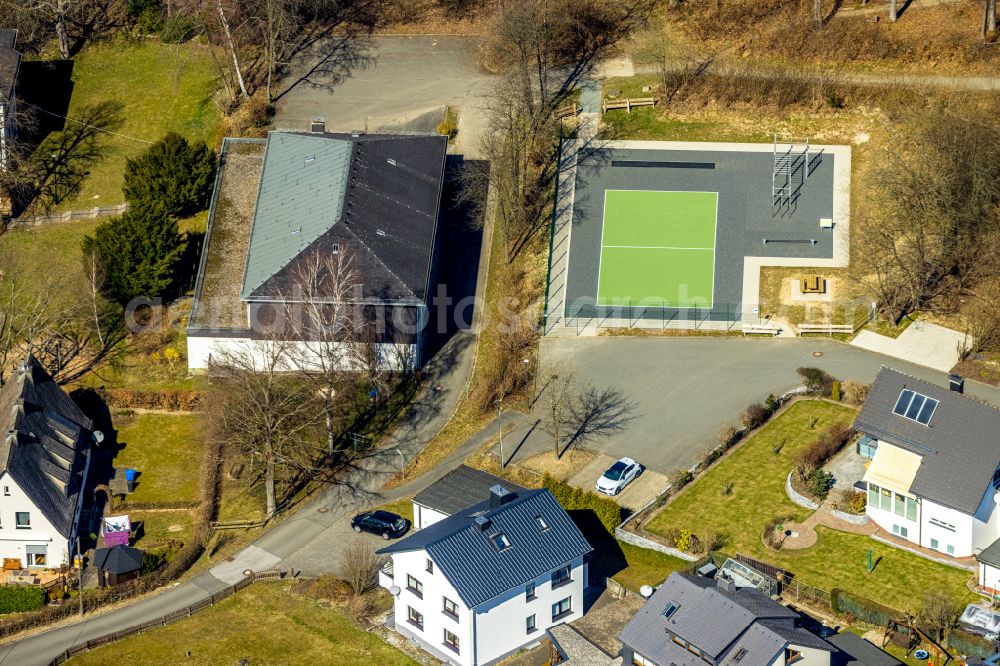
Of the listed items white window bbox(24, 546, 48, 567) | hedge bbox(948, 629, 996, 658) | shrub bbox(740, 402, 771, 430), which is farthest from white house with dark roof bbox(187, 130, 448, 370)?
hedge bbox(948, 629, 996, 658)

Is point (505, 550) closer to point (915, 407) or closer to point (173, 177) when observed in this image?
point (915, 407)

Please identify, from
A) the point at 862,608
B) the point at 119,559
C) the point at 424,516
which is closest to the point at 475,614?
the point at 424,516

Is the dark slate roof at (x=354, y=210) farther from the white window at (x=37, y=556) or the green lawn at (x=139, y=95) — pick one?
the white window at (x=37, y=556)

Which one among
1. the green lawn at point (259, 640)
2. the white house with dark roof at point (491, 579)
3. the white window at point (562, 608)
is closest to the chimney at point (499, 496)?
the white house with dark roof at point (491, 579)

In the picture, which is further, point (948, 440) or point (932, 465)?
point (948, 440)

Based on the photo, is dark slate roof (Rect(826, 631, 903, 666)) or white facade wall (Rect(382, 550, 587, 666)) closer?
dark slate roof (Rect(826, 631, 903, 666))

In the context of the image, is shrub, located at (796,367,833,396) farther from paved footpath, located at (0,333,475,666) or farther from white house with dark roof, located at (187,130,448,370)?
white house with dark roof, located at (187,130,448,370)
